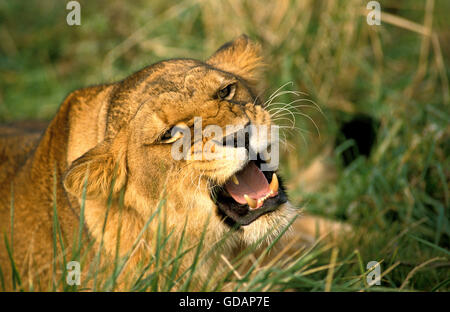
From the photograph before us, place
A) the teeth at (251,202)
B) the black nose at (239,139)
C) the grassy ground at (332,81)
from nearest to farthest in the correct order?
the black nose at (239,139) → the teeth at (251,202) → the grassy ground at (332,81)

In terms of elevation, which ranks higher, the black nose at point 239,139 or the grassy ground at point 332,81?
the grassy ground at point 332,81

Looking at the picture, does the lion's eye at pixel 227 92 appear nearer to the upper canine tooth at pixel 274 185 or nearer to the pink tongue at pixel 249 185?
the pink tongue at pixel 249 185

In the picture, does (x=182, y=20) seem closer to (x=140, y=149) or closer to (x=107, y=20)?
(x=107, y=20)

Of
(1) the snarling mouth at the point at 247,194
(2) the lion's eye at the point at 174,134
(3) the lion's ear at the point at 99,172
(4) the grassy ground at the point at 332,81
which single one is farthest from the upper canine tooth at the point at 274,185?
(3) the lion's ear at the point at 99,172

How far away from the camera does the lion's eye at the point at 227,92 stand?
277 centimetres

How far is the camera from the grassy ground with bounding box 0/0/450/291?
3.54 meters

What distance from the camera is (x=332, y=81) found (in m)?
5.32

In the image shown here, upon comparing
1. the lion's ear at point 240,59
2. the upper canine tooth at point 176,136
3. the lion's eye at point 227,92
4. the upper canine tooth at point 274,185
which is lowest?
the upper canine tooth at point 274,185

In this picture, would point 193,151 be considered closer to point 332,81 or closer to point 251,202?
point 251,202

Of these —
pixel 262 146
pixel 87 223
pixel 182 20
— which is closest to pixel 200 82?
pixel 262 146

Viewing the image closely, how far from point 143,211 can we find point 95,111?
66 centimetres

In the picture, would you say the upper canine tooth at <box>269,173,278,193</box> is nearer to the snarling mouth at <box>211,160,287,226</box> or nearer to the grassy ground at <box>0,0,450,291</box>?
the snarling mouth at <box>211,160,287,226</box>

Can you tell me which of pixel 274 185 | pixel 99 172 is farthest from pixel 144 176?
pixel 274 185

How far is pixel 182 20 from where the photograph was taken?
20.3ft
